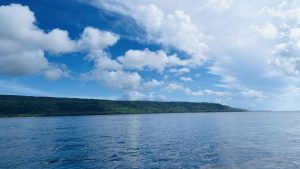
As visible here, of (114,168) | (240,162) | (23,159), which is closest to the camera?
(114,168)

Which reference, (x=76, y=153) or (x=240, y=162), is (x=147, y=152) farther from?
(x=240, y=162)

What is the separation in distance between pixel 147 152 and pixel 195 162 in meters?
14.4

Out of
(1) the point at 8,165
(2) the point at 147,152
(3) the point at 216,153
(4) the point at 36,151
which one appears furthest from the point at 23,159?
(3) the point at 216,153

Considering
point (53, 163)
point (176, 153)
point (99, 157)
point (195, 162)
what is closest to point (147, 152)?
point (176, 153)

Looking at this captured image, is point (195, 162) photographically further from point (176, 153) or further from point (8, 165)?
point (8, 165)

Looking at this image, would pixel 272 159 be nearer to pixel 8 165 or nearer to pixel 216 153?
pixel 216 153

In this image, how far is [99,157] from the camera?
191ft

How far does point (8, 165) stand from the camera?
5059cm

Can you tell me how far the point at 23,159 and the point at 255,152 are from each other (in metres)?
44.3

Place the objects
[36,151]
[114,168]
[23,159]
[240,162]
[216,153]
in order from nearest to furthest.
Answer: [114,168] → [240,162] → [23,159] → [216,153] → [36,151]

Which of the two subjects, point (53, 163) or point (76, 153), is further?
point (76, 153)

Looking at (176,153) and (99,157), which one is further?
(176,153)

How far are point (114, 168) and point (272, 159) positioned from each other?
2750 centimetres

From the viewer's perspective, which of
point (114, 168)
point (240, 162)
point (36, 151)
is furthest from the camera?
point (36, 151)
